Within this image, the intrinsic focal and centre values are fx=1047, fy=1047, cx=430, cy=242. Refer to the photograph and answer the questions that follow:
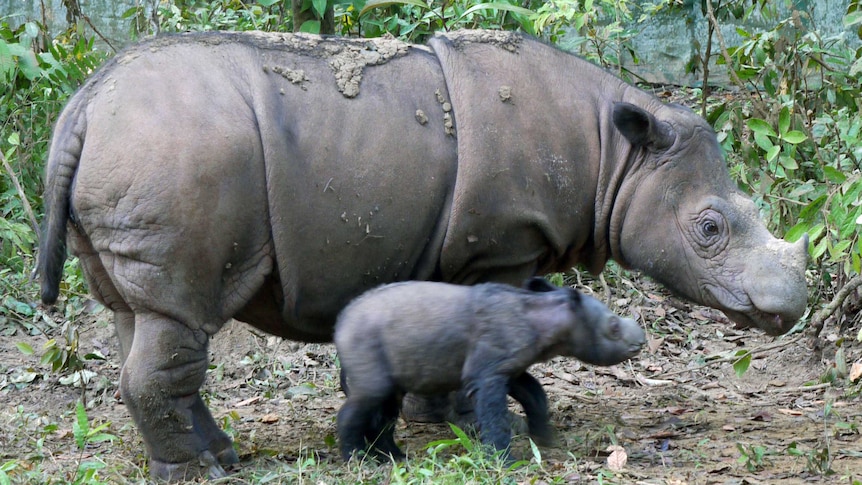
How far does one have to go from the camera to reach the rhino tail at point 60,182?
15.3 ft

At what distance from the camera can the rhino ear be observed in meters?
5.37

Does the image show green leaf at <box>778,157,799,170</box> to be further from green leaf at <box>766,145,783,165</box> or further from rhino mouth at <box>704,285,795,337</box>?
rhino mouth at <box>704,285,795,337</box>

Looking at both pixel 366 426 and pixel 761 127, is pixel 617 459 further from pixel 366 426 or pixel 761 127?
pixel 761 127

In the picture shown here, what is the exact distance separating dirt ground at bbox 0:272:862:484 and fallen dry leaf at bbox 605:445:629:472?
0.13 feet

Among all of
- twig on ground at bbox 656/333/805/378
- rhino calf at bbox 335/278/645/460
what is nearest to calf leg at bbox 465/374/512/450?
rhino calf at bbox 335/278/645/460

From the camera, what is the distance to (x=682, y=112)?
577 centimetres

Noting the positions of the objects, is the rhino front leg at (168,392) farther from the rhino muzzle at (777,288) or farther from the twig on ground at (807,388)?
the twig on ground at (807,388)

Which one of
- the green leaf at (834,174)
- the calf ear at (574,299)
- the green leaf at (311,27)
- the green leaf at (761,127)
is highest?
the green leaf at (311,27)

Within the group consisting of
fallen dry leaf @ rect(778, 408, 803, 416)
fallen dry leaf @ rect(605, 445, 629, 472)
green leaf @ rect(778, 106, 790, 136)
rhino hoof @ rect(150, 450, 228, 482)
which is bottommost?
fallen dry leaf @ rect(778, 408, 803, 416)

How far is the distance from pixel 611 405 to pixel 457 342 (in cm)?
207

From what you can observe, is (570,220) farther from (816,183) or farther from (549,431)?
(816,183)

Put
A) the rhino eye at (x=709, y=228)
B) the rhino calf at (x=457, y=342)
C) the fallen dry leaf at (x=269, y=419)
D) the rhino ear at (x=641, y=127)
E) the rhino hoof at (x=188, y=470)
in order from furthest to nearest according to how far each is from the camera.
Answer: the fallen dry leaf at (x=269, y=419)
the rhino eye at (x=709, y=228)
the rhino ear at (x=641, y=127)
the rhino hoof at (x=188, y=470)
the rhino calf at (x=457, y=342)

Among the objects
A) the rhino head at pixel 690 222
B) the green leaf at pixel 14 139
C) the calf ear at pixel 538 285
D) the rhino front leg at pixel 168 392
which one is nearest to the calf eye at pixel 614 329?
the calf ear at pixel 538 285

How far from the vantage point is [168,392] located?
15.4 feet
